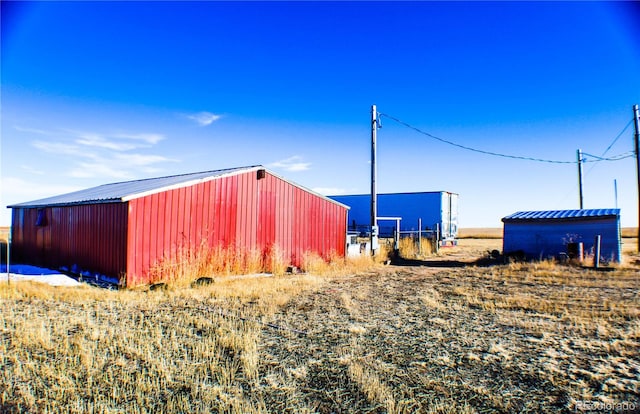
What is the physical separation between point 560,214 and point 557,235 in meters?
1.10

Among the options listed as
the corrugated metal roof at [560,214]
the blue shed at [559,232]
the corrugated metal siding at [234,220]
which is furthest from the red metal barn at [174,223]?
the corrugated metal roof at [560,214]

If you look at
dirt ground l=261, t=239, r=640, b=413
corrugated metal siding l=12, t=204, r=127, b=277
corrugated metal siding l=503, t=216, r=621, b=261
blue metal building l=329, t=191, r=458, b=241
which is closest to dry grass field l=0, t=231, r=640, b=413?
dirt ground l=261, t=239, r=640, b=413

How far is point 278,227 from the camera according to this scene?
1498 centimetres

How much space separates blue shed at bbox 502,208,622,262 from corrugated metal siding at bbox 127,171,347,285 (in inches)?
310

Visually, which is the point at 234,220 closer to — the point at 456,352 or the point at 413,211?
the point at 456,352

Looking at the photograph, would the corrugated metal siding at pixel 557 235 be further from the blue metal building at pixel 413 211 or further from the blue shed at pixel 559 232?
the blue metal building at pixel 413 211

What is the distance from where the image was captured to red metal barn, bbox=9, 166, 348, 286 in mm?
11000

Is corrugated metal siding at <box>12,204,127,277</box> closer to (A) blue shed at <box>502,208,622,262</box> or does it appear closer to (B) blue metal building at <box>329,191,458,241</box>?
(A) blue shed at <box>502,208,622,262</box>

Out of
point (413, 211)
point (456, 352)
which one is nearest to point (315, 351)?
point (456, 352)

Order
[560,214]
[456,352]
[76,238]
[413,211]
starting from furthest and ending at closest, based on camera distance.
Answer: [413,211], [560,214], [76,238], [456,352]

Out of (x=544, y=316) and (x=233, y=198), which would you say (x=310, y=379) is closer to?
(x=544, y=316)

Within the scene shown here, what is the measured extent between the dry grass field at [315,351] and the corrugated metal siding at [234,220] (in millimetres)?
2064

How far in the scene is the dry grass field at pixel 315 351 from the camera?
3.88m

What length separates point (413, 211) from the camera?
29.9 meters
